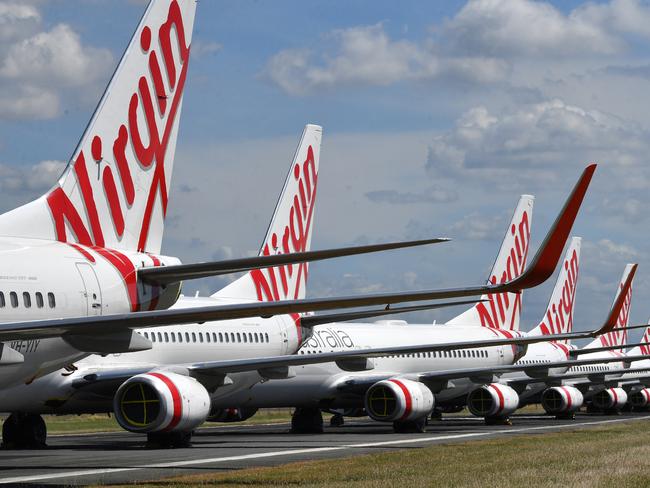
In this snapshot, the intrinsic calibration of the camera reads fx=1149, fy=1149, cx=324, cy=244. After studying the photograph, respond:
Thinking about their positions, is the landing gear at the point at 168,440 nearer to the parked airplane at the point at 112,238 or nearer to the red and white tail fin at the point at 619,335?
the parked airplane at the point at 112,238

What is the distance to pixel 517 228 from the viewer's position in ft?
151

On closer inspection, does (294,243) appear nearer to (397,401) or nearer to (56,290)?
(397,401)

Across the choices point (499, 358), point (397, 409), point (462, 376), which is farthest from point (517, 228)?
point (397, 409)

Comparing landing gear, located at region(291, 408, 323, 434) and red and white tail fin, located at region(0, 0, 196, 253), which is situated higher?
red and white tail fin, located at region(0, 0, 196, 253)

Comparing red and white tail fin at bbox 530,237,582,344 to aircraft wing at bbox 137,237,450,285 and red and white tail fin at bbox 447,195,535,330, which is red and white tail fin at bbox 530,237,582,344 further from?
aircraft wing at bbox 137,237,450,285

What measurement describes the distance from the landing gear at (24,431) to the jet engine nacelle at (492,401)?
1591 cm

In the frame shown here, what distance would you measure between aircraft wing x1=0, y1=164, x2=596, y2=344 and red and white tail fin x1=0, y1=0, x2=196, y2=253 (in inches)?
119

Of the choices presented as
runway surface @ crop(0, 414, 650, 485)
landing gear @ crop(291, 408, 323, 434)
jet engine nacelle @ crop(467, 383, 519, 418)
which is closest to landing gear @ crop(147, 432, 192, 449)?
runway surface @ crop(0, 414, 650, 485)

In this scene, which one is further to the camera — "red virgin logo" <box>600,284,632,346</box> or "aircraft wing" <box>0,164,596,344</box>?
"red virgin logo" <box>600,284,632,346</box>

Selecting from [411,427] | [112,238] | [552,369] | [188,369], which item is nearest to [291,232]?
[411,427]

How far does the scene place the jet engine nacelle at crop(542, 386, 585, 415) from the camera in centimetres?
4267

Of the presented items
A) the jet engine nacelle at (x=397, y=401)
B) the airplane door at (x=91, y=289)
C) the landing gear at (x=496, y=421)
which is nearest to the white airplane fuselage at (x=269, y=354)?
the jet engine nacelle at (x=397, y=401)

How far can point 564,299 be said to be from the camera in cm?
5428

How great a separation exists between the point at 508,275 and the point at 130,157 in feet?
97.9
